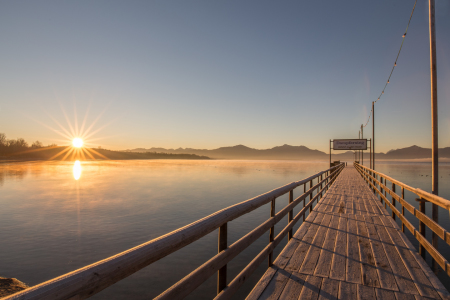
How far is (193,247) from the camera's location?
10648 mm

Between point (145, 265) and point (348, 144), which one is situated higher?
point (348, 144)

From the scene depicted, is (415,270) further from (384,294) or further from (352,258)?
(384,294)

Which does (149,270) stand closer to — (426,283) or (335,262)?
(335,262)

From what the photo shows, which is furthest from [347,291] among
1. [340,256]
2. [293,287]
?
[340,256]

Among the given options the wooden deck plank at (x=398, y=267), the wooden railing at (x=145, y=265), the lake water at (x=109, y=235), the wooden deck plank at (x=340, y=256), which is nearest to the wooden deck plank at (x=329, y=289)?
the wooden deck plank at (x=340, y=256)

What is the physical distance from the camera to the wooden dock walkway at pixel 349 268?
341 cm

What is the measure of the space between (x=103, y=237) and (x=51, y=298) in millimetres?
12692

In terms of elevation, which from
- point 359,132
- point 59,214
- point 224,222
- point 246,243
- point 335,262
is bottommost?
point 59,214

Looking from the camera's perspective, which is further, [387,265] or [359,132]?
[359,132]

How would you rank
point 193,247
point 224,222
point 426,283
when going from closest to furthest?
point 224,222 → point 426,283 → point 193,247

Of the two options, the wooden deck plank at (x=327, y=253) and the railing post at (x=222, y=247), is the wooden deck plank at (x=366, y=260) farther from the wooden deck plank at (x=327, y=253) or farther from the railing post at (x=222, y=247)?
the railing post at (x=222, y=247)

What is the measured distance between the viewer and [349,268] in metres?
4.16

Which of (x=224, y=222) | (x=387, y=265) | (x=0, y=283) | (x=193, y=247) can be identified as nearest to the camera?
(x=224, y=222)

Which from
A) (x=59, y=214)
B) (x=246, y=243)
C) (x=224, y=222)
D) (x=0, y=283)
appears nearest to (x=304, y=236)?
(x=246, y=243)
